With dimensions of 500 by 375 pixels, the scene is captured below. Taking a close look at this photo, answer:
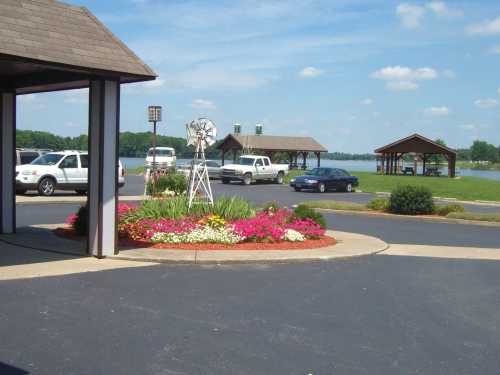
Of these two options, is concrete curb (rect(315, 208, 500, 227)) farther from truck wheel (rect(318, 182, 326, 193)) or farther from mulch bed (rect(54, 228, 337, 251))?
truck wheel (rect(318, 182, 326, 193))

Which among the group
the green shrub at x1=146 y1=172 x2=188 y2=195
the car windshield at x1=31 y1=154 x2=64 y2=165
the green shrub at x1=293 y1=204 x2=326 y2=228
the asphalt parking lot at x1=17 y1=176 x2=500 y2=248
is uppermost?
the car windshield at x1=31 y1=154 x2=64 y2=165

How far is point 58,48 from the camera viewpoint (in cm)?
982

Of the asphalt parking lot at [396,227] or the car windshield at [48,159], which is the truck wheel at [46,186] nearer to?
A: the car windshield at [48,159]

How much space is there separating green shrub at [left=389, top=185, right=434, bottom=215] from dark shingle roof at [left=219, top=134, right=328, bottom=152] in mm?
35398

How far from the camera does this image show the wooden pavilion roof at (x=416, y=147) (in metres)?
56.3

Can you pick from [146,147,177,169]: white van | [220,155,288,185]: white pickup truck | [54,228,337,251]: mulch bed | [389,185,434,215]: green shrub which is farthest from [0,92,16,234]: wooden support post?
[146,147,177,169]: white van

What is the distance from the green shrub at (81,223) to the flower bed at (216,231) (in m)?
0.04

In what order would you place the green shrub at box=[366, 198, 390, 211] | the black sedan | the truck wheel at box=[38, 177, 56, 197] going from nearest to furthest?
the green shrub at box=[366, 198, 390, 211] < the truck wheel at box=[38, 177, 56, 197] < the black sedan

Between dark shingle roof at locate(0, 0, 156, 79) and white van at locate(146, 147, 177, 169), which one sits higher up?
dark shingle roof at locate(0, 0, 156, 79)

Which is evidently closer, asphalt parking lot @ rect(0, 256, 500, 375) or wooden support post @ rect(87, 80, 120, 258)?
asphalt parking lot @ rect(0, 256, 500, 375)

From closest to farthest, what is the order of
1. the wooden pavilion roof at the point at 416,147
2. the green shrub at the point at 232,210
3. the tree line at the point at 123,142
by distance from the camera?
the green shrub at the point at 232,210, the wooden pavilion roof at the point at 416,147, the tree line at the point at 123,142

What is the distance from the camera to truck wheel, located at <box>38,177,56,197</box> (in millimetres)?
23531

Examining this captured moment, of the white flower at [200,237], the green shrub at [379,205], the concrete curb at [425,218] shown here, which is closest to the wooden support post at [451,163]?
the green shrub at [379,205]

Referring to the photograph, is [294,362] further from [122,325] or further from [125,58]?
[125,58]
